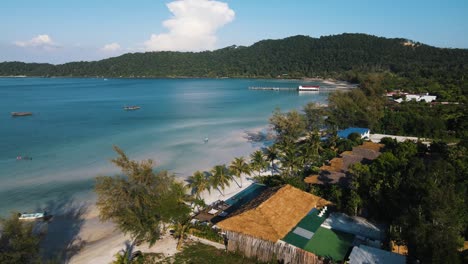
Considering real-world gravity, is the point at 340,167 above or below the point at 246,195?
above

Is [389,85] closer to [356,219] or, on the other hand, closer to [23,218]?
[356,219]

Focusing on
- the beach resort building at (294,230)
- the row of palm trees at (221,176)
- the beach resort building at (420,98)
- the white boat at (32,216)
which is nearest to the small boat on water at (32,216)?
the white boat at (32,216)

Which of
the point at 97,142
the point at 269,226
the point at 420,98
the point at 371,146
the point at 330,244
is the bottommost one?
the point at 97,142

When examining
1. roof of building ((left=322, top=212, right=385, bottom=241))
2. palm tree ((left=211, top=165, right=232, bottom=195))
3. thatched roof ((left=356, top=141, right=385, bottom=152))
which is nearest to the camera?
roof of building ((left=322, top=212, right=385, bottom=241))

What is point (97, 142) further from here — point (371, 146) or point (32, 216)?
point (371, 146)


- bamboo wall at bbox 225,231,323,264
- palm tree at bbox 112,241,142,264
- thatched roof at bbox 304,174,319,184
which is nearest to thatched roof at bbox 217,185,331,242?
bamboo wall at bbox 225,231,323,264

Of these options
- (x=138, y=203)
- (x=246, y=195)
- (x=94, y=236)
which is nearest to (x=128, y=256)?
(x=138, y=203)

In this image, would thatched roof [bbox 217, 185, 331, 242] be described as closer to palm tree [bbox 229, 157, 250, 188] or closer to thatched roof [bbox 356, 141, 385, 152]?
palm tree [bbox 229, 157, 250, 188]

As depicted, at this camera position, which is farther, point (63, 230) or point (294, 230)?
point (63, 230)
